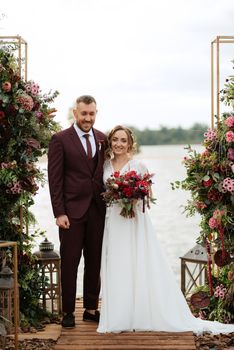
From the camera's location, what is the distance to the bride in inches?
217

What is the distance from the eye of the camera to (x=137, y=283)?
5.55m

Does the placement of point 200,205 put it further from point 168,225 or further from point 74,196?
point 168,225

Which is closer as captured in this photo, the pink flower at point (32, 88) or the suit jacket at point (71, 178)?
the suit jacket at point (71, 178)

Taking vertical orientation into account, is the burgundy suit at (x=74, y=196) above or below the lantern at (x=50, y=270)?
above

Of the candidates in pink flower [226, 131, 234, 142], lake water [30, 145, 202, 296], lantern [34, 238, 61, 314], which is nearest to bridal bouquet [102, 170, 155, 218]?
pink flower [226, 131, 234, 142]

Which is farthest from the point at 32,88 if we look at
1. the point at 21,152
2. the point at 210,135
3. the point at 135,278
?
the point at 135,278

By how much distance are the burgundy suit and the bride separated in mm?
108

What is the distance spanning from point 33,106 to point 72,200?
829mm

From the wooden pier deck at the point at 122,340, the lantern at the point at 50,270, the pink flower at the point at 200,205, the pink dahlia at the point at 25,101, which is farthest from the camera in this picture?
the lantern at the point at 50,270

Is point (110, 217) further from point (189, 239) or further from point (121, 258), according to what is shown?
point (189, 239)

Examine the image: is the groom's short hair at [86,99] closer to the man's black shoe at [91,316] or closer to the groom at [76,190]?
the groom at [76,190]

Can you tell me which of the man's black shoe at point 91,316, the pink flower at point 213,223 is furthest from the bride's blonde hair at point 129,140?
the man's black shoe at point 91,316

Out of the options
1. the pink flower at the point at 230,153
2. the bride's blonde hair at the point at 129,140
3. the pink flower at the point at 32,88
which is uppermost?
the pink flower at the point at 32,88

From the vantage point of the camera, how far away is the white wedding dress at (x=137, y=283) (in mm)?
5523
